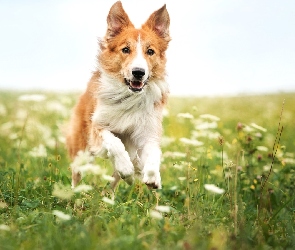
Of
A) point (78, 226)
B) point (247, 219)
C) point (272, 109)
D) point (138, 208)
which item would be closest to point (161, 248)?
point (78, 226)

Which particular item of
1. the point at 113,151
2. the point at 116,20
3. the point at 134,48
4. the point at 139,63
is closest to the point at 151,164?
the point at 113,151

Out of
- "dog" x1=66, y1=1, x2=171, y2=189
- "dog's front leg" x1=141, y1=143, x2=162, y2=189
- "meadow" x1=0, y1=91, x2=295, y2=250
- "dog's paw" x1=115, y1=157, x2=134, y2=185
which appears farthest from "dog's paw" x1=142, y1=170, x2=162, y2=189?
"dog" x1=66, y1=1, x2=171, y2=189

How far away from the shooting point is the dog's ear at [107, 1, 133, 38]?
6078 mm

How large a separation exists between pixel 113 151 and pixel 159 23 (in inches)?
71.9

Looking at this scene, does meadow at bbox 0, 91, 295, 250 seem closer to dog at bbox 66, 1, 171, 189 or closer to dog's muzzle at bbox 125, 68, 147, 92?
dog at bbox 66, 1, 171, 189

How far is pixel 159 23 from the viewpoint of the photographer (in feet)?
20.6

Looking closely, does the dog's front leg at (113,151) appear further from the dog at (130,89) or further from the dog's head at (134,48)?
the dog's head at (134,48)

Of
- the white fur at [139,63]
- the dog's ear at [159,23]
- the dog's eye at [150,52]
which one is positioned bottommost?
the white fur at [139,63]

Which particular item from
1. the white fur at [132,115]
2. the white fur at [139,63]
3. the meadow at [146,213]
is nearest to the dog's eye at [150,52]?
the white fur at [139,63]

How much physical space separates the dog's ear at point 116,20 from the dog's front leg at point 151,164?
4.63ft

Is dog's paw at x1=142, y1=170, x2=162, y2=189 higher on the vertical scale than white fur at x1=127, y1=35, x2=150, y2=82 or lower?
lower

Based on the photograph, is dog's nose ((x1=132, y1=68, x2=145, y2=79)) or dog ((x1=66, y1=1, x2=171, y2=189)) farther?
dog ((x1=66, y1=1, x2=171, y2=189))

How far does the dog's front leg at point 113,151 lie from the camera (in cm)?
529

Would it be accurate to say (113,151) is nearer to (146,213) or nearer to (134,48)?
(146,213)
